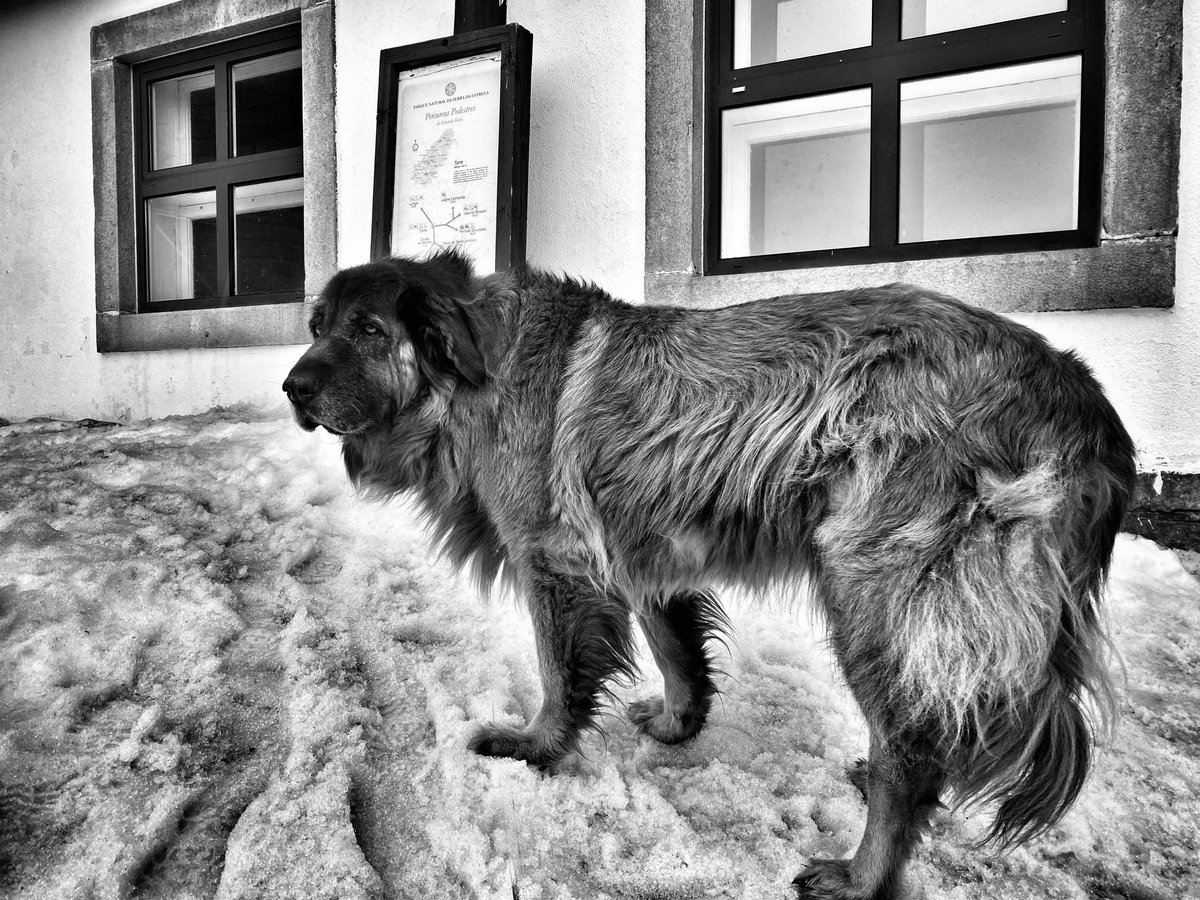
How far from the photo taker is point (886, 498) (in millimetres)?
1679

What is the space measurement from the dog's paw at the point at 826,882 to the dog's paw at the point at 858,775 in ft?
1.17

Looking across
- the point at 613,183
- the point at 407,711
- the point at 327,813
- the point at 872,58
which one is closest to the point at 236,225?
the point at 613,183

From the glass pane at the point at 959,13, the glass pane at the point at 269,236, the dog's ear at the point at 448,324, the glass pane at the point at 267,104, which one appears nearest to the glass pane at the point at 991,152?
the glass pane at the point at 959,13

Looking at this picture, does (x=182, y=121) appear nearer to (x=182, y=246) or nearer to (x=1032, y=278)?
(x=182, y=246)

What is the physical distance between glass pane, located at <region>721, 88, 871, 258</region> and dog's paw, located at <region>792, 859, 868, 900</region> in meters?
3.42

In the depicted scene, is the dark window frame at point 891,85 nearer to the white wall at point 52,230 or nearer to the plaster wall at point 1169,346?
the plaster wall at point 1169,346

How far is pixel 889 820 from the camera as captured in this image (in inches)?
67.9

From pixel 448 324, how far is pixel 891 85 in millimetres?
3118

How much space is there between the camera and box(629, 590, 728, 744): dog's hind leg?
2449mm

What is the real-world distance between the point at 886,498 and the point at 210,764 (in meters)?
1.83

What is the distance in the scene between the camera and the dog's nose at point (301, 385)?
218 cm

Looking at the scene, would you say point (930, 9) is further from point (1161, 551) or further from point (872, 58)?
point (1161, 551)

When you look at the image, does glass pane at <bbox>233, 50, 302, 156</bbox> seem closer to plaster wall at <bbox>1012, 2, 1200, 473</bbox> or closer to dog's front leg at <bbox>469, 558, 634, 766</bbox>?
dog's front leg at <bbox>469, 558, 634, 766</bbox>

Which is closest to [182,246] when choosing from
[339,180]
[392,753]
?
[339,180]
